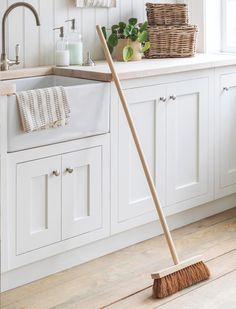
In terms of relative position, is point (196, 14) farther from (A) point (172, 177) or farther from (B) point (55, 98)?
(B) point (55, 98)

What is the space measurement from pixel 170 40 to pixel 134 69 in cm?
64

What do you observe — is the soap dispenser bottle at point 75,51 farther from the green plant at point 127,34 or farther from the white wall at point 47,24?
the green plant at point 127,34

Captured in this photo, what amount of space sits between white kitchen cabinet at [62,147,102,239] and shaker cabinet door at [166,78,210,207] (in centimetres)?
51

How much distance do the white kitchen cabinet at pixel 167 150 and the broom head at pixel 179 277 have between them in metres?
0.45

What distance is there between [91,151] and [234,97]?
3.75 feet

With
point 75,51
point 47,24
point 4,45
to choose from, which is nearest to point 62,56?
point 75,51

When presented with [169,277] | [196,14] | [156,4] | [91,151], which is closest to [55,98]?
[91,151]

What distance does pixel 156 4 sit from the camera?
3760 mm

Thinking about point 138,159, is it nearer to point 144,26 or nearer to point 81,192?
point 81,192

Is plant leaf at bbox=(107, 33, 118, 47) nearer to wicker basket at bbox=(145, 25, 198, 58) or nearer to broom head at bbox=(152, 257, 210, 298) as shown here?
wicker basket at bbox=(145, 25, 198, 58)

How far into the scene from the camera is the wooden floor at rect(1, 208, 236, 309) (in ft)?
8.71

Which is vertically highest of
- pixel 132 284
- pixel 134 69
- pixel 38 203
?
pixel 134 69

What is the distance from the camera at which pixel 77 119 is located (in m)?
2.87

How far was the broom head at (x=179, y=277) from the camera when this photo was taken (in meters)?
2.71
